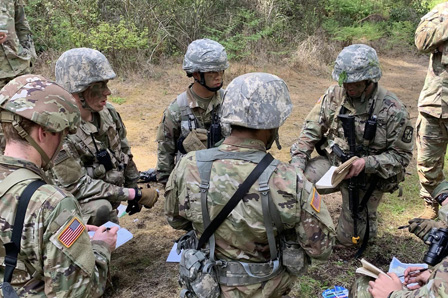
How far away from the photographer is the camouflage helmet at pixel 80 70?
3.39 meters

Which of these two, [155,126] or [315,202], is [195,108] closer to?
[315,202]

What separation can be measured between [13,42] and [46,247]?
333 centimetres

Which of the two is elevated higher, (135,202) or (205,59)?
(205,59)

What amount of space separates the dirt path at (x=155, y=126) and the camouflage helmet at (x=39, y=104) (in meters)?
2.34

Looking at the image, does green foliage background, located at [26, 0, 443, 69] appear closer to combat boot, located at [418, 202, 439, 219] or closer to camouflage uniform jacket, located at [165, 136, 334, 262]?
combat boot, located at [418, 202, 439, 219]

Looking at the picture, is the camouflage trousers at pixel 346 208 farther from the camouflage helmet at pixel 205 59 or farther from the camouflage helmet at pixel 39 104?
the camouflage helmet at pixel 39 104

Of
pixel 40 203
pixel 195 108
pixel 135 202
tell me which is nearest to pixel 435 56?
pixel 195 108

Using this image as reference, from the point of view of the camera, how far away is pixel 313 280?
3.93 metres

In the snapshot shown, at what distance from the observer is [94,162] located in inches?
144

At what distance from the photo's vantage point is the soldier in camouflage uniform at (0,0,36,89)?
4.20 meters

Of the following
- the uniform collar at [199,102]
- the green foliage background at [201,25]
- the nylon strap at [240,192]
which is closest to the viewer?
the nylon strap at [240,192]

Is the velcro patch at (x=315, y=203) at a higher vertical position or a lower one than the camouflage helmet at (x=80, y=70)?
lower

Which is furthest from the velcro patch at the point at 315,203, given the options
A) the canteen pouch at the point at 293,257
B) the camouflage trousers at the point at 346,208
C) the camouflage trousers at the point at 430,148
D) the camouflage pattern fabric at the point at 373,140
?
the camouflage trousers at the point at 430,148

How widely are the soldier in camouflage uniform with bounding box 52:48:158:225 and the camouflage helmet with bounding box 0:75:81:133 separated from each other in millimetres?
1312
